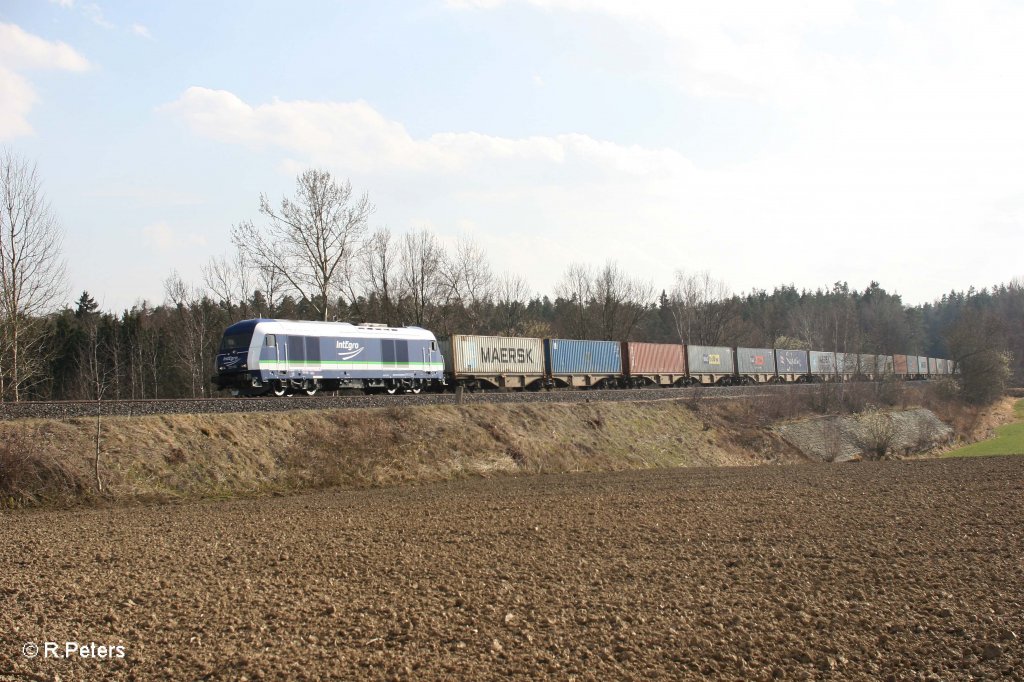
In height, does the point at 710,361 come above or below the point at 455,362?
below

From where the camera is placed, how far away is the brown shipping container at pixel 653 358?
47.3 metres

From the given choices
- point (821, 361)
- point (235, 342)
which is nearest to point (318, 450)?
point (235, 342)

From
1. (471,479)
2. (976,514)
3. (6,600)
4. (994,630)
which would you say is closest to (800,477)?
(976,514)

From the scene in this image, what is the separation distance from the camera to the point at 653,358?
4903 centimetres

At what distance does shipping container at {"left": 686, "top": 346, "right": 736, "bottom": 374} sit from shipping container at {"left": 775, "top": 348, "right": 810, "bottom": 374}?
243 inches

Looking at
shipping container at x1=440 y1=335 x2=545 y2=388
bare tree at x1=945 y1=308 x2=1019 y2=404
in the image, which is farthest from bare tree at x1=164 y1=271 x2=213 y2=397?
bare tree at x1=945 y1=308 x2=1019 y2=404

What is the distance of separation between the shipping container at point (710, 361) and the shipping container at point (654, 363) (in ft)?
2.61

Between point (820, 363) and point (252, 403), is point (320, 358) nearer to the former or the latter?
point (252, 403)

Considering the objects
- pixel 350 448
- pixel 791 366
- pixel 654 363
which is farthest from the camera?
pixel 791 366

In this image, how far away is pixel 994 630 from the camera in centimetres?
726

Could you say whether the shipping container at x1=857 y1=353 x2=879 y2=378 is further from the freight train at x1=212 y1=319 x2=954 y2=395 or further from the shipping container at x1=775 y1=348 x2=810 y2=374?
the shipping container at x1=775 y1=348 x2=810 y2=374

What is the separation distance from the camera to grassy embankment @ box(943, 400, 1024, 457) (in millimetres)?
37219

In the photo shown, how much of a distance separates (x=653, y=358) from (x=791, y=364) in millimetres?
18695

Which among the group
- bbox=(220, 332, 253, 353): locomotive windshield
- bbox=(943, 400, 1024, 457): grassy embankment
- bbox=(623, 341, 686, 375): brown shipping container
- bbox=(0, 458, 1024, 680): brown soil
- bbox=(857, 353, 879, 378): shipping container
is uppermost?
bbox=(220, 332, 253, 353): locomotive windshield
